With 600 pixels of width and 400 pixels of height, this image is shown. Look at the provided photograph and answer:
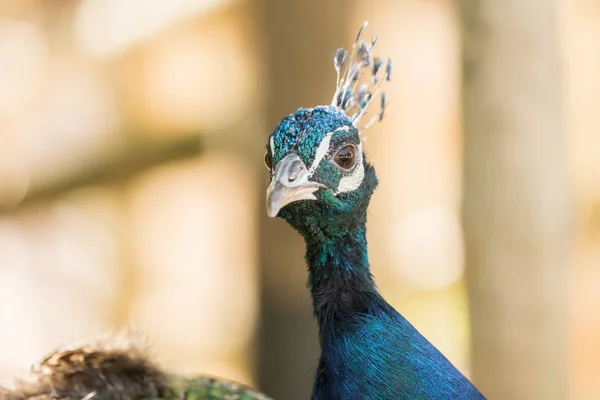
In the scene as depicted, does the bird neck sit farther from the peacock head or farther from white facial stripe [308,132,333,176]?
white facial stripe [308,132,333,176]

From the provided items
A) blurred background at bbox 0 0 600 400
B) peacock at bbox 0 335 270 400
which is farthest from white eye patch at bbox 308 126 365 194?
blurred background at bbox 0 0 600 400

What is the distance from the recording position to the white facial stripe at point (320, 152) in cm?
116

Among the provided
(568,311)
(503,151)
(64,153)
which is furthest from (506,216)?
(64,153)

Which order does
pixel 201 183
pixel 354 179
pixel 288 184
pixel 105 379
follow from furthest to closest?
1. pixel 201 183
2. pixel 105 379
3. pixel 354 179
4. pixel 288 184

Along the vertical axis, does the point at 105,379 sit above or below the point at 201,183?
below

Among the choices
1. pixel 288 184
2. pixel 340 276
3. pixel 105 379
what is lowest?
pixel 105 379

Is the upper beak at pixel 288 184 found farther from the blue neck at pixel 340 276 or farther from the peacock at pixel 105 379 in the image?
the peacock at pixel 105 379

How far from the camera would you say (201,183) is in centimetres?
338

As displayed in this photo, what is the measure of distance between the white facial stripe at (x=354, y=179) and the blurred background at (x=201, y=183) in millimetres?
1191

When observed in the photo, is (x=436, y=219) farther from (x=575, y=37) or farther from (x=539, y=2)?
(x=539, y=2)

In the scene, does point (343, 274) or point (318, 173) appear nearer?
point (318, 173)

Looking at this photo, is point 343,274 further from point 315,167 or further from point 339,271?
point 315,167

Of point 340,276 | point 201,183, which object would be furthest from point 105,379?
point 201,183

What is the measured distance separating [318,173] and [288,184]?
7 centimetres
